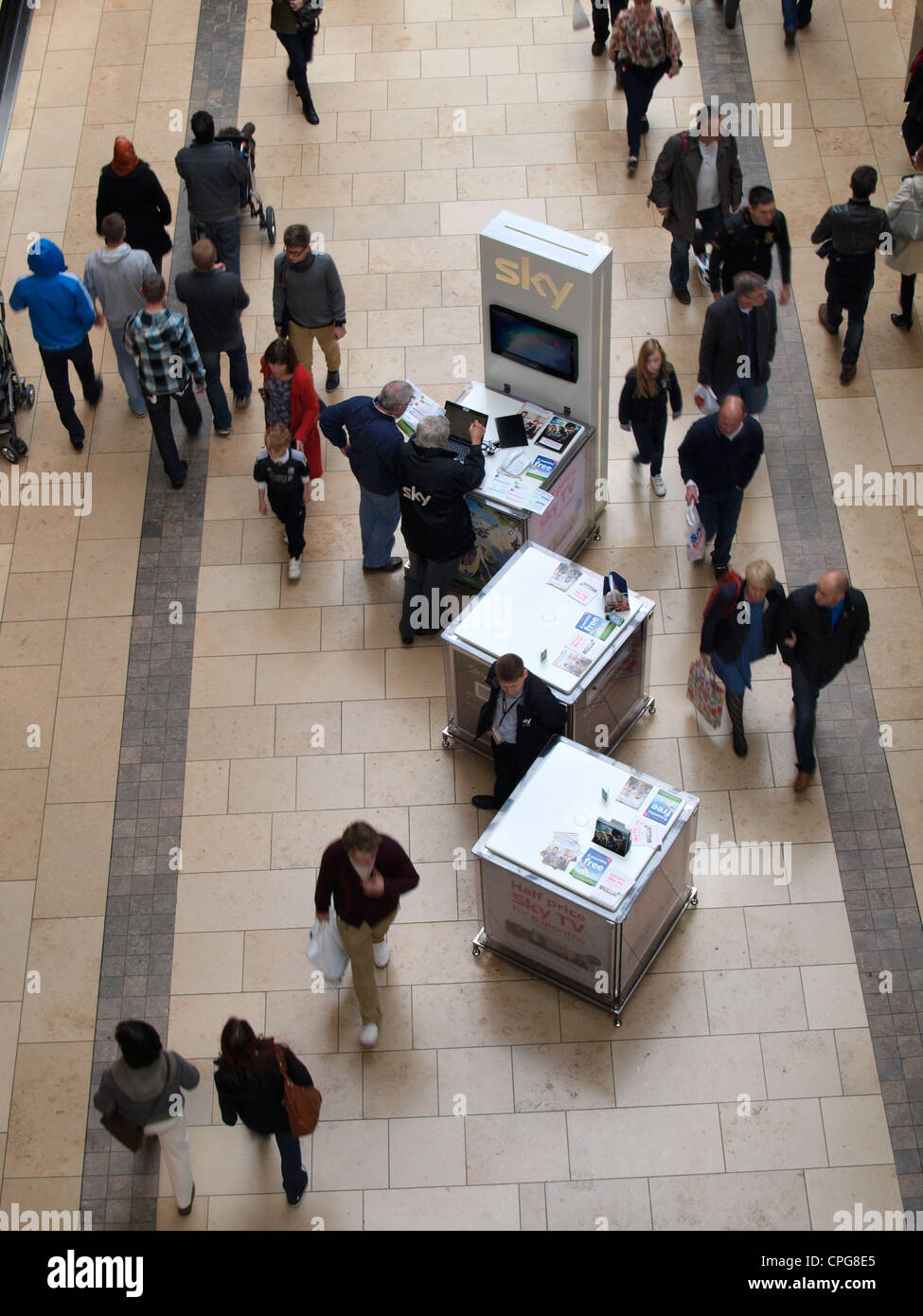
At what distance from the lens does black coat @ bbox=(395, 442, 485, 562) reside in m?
9.02

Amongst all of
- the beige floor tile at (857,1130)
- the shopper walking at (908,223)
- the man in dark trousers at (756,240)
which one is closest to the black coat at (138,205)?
the man in dark trousers at (756,240)

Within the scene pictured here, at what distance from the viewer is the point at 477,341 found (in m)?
11.5

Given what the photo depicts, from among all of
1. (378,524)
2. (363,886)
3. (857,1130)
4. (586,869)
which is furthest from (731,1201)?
(378,524)

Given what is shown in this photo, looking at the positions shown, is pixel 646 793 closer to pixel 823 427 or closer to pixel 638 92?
pixel 823 427

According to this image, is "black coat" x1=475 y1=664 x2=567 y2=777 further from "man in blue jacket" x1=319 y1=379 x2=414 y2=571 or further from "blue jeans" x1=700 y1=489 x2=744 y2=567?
"blue jeans" x1=700 y1=489 x2=744 y2=567

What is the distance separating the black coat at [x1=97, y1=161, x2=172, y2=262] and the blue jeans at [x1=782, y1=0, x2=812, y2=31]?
5.85 m

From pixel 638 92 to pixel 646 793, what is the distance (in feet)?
21.5

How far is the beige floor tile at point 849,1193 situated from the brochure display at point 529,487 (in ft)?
13.2

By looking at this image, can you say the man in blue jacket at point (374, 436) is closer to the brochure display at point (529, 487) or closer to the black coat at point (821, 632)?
the brochure display at point (529, 487)

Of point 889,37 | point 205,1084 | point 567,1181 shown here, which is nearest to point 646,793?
point 567,1181

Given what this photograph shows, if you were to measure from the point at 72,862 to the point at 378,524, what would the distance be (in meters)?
2.87

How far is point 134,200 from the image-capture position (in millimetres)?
11008

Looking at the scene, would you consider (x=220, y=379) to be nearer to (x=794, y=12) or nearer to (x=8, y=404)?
(x=8, y=404)

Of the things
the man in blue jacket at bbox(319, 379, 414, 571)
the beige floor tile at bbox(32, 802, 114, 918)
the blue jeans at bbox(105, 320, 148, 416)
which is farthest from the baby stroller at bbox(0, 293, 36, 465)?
the beige floor tile at bbox(32, 802, 114, 918)
